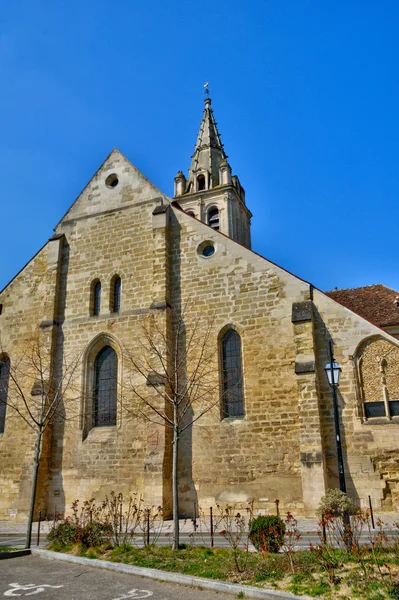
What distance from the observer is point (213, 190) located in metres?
35.4

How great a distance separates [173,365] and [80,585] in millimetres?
9955

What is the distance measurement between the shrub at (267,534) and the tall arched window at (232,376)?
6.87 m

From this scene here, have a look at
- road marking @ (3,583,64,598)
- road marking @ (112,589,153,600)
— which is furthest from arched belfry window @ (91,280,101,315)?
road marking @ (112,589,153,600)

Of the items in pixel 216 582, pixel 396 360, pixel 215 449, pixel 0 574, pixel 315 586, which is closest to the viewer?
pixel 315 586

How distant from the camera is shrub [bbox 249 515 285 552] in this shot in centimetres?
888

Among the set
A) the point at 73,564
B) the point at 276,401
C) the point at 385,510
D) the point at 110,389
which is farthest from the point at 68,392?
the point at 385,510

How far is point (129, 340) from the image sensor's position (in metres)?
18.3

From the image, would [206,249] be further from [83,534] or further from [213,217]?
[213,217]

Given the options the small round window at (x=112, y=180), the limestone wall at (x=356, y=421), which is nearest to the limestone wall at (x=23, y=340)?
the small round window at (x=112, y=180)

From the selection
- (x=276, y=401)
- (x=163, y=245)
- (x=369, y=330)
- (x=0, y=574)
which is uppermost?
(x=163, y=245)

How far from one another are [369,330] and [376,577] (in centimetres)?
954

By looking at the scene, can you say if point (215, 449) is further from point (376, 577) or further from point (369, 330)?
point (376, 577)

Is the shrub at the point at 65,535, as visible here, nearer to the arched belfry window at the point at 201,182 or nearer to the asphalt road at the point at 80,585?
the asphalt road at the point at 80,585

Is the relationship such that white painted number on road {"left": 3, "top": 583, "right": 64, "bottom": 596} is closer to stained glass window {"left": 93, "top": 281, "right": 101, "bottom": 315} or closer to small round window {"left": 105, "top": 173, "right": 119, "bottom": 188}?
stained glass window {"left": 93, "top": 281, "right": 101, "bottom": 315}
